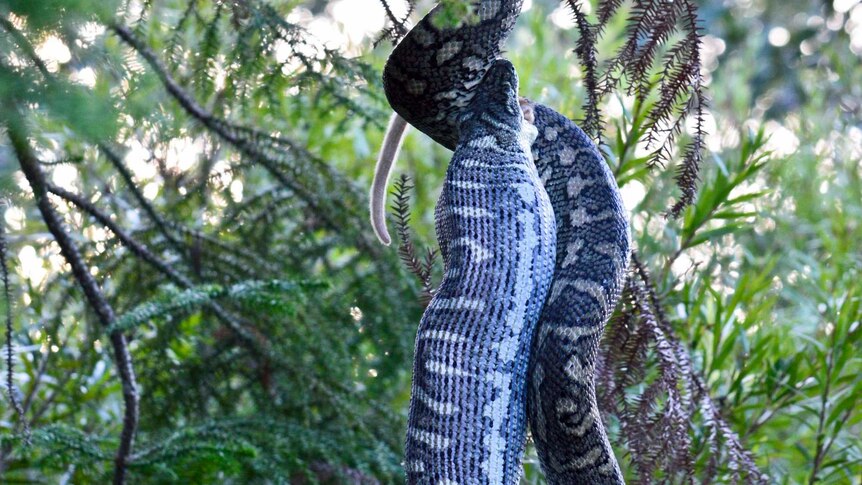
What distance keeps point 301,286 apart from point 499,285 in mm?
778

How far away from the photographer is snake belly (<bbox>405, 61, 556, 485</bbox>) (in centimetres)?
111

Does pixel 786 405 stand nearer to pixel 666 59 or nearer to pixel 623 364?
pixel 623 364

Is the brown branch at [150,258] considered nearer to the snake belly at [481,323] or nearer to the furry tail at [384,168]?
the furry tail at [384,168]

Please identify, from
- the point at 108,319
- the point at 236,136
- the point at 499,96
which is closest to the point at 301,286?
the point at 108,319

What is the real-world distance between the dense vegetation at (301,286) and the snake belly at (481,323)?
8.0 inches

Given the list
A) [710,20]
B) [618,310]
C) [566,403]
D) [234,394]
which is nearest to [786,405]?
[618,310]

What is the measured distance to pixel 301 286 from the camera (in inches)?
72.8

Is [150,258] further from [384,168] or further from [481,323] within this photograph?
[481,323]

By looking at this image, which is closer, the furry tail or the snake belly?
the snake belly

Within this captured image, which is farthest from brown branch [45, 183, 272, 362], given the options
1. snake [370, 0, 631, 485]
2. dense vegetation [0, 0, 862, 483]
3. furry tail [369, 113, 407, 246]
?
snake [370, 0, 631, 485]

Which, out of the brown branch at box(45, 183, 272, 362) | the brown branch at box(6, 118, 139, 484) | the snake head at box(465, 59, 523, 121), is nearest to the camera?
the snake head at box(465, 59, 523, 121)

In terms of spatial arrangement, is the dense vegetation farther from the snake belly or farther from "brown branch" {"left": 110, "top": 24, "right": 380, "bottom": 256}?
the snake belly

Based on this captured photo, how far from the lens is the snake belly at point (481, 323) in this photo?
1105 mm

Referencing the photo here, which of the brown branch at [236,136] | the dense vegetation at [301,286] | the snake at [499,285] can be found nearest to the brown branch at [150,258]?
the dense vegetation at [301,286]
